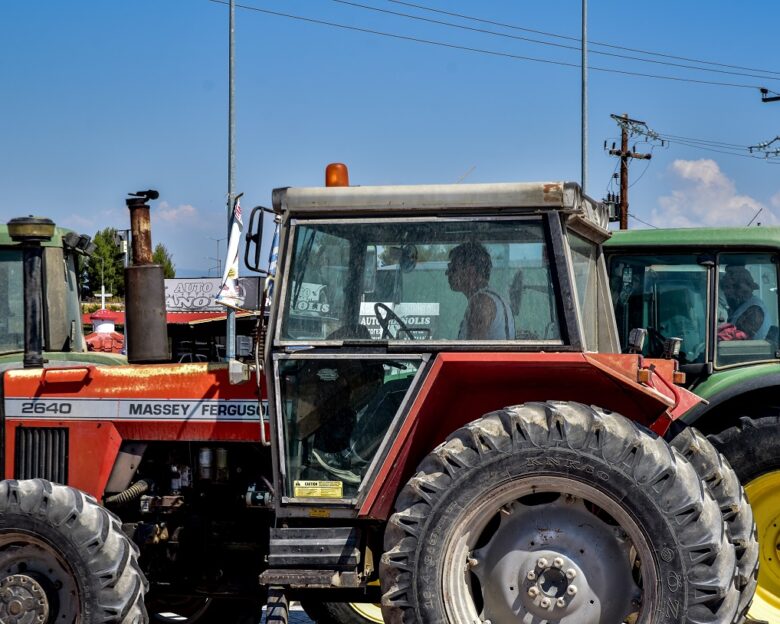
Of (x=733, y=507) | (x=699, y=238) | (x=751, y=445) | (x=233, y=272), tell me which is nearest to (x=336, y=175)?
(x=233, y=272)

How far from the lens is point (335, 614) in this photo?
652 centimetres

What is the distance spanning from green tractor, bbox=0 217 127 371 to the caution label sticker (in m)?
3.97

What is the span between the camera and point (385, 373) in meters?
5.00

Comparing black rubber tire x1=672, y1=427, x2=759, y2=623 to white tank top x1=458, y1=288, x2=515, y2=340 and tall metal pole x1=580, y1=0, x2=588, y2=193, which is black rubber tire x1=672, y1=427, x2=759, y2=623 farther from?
tall metal pole x1=580, y1=0, x2=588, y2=193

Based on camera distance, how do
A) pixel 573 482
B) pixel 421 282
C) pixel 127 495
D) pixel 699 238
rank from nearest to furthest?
pixel 573 482
pixel 421 282
pixel 127 495
pixel 699 238

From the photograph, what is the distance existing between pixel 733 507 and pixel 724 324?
360cm

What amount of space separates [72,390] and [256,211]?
62.1 inches

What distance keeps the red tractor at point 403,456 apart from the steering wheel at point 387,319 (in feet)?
0.04

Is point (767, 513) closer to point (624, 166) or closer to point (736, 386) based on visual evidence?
point (736, 386)

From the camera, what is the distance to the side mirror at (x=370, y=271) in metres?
5.09

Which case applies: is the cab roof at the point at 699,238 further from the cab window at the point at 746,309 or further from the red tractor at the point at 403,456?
the red tractor at the point at 403,456

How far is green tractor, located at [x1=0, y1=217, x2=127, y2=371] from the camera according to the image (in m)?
Answer: 9.21

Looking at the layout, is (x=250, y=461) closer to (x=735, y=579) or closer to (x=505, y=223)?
(x=505, y=223)

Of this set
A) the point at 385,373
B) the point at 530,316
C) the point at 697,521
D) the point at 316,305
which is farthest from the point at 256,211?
the point at 697,521
